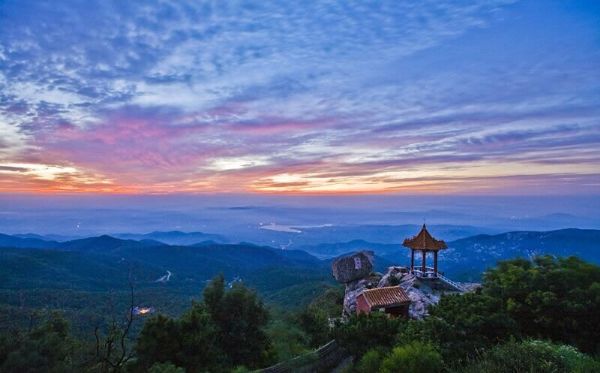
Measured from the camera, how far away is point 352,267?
31625 mm

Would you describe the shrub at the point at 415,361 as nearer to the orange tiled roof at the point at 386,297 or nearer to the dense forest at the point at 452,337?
the dense forest at the point at 452,337

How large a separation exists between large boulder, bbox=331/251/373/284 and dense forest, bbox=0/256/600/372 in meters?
14.6

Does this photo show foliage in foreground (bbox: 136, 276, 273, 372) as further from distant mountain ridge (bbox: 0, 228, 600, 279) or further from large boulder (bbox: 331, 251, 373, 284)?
distant mountain ridge (bbox: 0, 228, 600, 279)

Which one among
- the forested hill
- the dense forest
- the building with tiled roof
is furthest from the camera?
the forested hill

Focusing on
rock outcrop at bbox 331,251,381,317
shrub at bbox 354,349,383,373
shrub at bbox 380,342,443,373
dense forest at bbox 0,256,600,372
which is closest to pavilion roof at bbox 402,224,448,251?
rock outcrop at bbox 331,251,381,317

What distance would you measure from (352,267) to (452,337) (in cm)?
1904

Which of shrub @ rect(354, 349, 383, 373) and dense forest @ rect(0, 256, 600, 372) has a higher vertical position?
dense forest @ rect(0, 256, 600, 372)

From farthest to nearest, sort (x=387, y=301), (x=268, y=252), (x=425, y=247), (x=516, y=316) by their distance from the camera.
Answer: (x=268, y=252)
(x=425, y=247)
(x=387, y=301)
(x=516, y=316)

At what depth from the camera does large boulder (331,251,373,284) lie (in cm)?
3161

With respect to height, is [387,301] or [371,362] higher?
[371,362]

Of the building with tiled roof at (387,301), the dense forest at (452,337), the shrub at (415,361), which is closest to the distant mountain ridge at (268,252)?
the building with tiled roof at (387,301)

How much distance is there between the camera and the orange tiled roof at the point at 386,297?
71.9 ft

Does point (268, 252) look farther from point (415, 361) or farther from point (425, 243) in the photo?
point (415, 361)

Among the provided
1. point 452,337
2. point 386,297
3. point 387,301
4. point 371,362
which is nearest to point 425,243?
point 386,297
